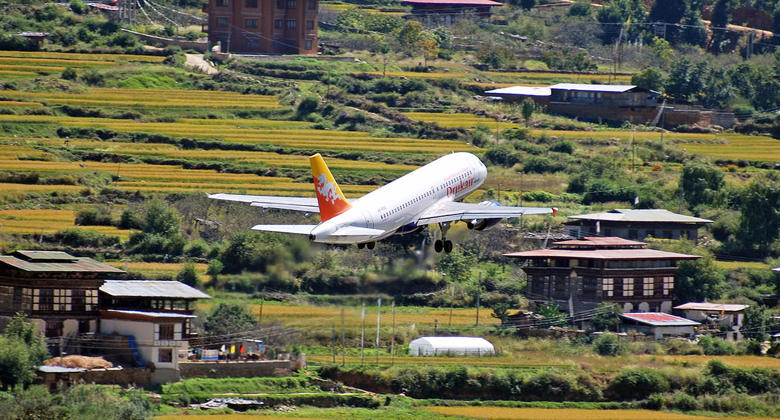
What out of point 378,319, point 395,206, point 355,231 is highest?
point 395,206

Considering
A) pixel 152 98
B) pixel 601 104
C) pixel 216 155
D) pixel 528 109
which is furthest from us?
pixel 601 104

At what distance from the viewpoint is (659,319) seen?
121m

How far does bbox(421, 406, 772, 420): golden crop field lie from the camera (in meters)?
98.3

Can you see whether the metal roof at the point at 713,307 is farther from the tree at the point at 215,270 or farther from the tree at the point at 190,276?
the tree at the point at 190,276

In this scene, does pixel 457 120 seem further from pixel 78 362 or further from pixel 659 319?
pixel 78 362

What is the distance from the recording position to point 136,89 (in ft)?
576

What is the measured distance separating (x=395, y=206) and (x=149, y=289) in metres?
31.6

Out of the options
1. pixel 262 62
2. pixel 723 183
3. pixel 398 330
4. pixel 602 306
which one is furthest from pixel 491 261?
pixel 262 62

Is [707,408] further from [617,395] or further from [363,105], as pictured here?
[363,105]

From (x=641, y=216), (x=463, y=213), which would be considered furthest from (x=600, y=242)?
(x=463, y=213)

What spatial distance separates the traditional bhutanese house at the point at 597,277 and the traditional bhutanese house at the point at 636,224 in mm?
9928

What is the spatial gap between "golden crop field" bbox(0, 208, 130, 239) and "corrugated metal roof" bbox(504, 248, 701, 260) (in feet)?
113

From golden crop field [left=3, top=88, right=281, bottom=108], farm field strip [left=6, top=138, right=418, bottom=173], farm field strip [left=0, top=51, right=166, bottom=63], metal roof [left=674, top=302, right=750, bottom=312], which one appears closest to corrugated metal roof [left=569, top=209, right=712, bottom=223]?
metal roof [left=674, top=302, right=750, bottom=312]

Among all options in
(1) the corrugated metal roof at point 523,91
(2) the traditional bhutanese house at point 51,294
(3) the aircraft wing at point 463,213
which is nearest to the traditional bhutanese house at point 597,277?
(2) the traditional bhutanese house at point 51,294
